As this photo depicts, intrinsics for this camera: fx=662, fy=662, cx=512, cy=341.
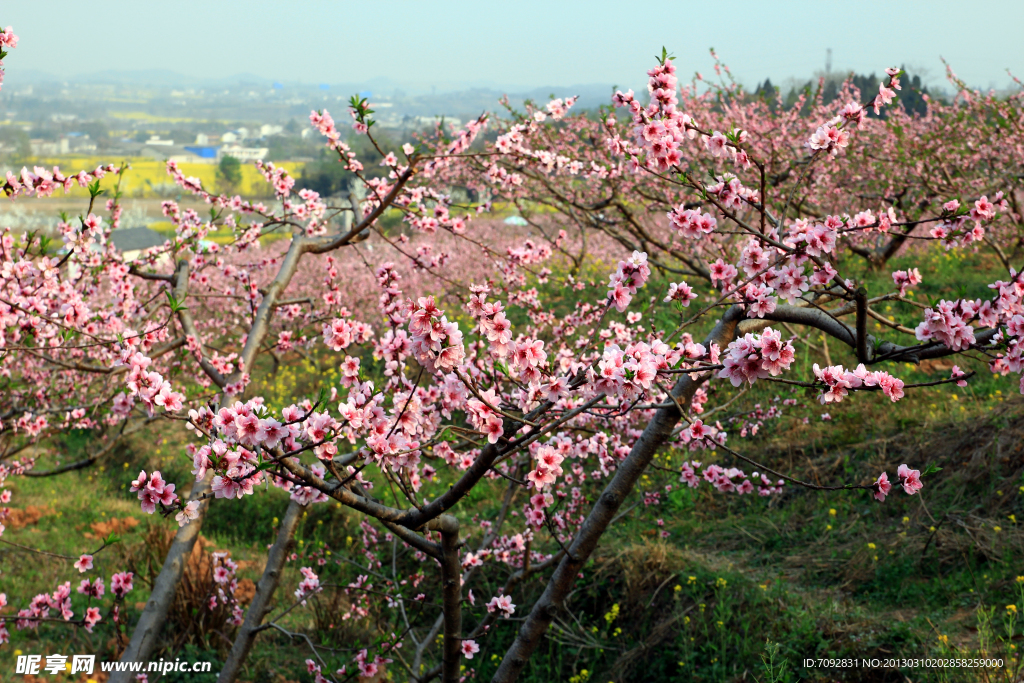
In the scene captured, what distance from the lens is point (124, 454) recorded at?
10.5m

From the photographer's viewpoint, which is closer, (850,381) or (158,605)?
(850,381)

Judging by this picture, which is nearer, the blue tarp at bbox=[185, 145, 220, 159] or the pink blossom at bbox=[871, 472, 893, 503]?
the pink blossom at bbox=[871, 472, 893, 503]

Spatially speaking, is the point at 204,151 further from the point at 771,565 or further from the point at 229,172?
the point at 771,565

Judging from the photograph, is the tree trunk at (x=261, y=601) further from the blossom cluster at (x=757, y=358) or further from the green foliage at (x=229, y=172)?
the green foliage at (x=229, y=172)

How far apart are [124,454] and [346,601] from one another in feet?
20.5

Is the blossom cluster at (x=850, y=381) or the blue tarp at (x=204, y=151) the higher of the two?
the blossom cluster at (x=850, y=381)

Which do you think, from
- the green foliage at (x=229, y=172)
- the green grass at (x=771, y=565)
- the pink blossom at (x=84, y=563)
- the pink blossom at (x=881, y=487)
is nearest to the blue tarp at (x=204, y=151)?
the green foliage at (x=229, y=172)

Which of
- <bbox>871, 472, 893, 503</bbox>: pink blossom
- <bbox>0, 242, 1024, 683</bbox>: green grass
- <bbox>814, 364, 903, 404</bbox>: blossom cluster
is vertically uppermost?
<bbox>814, 364, 903, 404</bbox>: blossom cluster

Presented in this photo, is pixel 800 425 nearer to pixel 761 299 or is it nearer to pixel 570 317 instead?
pixel 570 317

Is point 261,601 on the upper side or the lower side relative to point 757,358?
lower

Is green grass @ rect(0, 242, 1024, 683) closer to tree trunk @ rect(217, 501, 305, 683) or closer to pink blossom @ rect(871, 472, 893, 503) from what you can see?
tree trunk @ rect(217, 501, 305, 683)

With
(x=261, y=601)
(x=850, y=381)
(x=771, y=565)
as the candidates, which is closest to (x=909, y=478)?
(x=850, y=381)

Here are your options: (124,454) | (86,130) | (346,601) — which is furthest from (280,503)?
(86,130)

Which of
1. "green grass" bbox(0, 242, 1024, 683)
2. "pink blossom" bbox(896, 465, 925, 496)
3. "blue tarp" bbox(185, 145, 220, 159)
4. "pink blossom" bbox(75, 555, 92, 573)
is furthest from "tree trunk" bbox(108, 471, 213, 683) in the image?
"blue tarp" bbox(185, 145, 220, 159)
